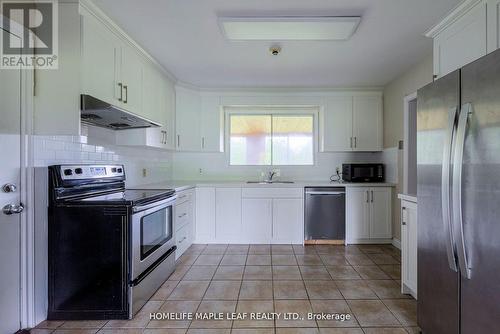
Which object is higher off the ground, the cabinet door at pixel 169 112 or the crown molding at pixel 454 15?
the crown molding at pixel 454 15

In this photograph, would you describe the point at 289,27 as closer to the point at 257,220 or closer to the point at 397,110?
the point at 397,110

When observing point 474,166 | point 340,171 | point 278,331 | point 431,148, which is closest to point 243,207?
point 340,171

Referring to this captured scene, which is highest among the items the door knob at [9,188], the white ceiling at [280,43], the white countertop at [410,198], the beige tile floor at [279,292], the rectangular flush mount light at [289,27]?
the white ceiling at [280,43]

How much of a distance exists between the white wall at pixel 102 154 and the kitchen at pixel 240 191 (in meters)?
0.02

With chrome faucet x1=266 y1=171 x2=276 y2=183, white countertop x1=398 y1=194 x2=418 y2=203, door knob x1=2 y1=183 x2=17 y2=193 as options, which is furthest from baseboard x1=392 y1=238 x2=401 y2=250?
door knob x1=2 y1=183 x2=17 y2=193

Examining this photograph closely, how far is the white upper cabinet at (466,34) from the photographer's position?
1.63 metres

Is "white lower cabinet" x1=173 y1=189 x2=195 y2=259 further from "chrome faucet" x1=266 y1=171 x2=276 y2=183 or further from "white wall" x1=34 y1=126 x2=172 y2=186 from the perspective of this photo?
"chrome faucet" x1=266 y1=171 x2=276 y2=183

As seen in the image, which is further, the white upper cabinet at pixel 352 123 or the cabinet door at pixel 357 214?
the white upper cabinet at pixel 352 123

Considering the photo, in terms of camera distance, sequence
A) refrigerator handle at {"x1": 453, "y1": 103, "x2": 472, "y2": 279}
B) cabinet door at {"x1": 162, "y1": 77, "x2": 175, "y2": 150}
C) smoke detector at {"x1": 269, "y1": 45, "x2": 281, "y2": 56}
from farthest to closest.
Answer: cabinet door at {"x1": 162, "y1": 77, "x2": 175, "y2": 150}, smoke detector at {"x1": 269, "y1": 45, "x2": 281, "y2": 56}, refrigerator handle at {"x1": 453, "y1": 103, "x2": 472, "y2": 279}

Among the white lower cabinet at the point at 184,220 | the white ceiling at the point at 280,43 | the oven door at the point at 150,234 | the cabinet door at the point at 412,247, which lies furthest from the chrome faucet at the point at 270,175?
the cabinet door at the point at 412,247

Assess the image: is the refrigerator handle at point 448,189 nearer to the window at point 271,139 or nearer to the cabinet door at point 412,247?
the cabinet door at point 412,247

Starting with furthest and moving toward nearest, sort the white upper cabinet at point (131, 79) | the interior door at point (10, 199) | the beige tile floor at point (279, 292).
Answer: the white upper cabinet at point (131, 79) < the beige tile floor at point (279, 292) < the interior door at point (10, 199)

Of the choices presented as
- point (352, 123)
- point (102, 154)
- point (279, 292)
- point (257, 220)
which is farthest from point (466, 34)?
point (102, 154)

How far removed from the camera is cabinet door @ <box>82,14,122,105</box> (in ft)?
6.40
